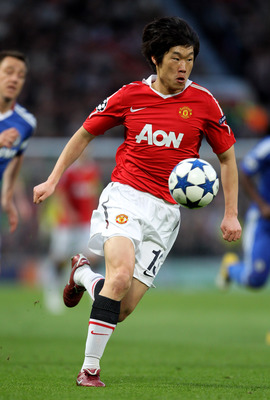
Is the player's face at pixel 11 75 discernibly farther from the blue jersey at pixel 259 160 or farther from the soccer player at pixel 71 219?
the soccer player at pixel 71 219

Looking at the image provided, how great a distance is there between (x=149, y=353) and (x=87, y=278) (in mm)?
2083

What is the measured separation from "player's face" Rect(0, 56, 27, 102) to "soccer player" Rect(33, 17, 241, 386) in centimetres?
216

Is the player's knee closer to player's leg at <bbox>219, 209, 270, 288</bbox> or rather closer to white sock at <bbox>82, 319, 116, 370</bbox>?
white sock at <bbox>82, 319, 116, 370</bbox>

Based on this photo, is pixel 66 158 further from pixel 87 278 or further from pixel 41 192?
pixel 87 278

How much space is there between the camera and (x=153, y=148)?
5.24 m

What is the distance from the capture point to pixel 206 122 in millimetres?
5223

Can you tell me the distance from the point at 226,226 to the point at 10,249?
1333 centimetres

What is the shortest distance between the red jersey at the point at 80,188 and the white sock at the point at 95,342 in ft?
29.5

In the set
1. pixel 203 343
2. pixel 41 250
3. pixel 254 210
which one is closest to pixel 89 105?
pixel 41 250

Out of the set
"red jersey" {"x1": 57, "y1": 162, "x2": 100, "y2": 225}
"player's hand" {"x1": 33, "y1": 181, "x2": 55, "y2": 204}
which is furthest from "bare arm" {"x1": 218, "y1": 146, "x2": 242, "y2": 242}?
"red jersey" {"x1": 57, "y1": 162, "x2": 100, "y2": 225}

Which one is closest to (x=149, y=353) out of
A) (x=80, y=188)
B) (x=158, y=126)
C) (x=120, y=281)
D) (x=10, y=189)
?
(x=10, y=189)

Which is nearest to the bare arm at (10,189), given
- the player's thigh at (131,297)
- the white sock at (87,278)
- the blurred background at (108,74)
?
the white sock at (87,278)

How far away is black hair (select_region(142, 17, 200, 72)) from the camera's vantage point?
5055mm

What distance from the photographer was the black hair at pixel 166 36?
5055 millimetres
